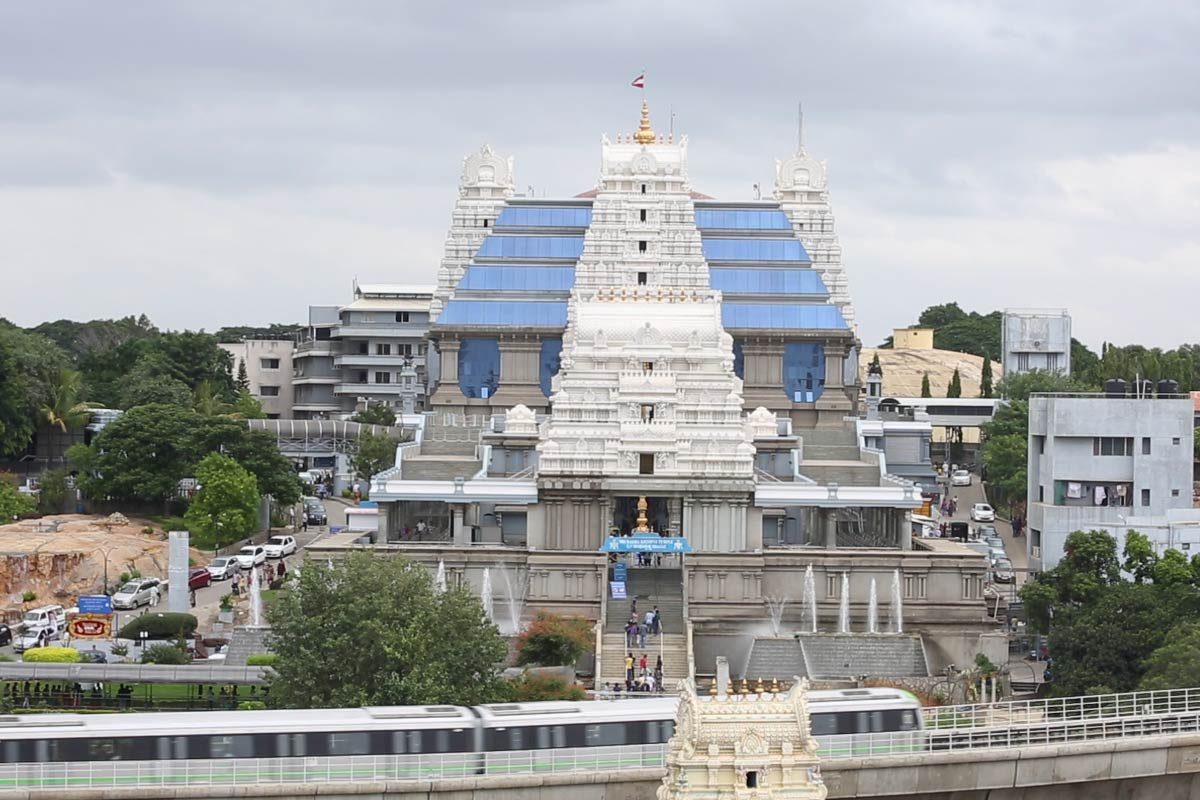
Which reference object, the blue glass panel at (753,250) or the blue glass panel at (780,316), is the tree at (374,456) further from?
the blue glass panel at (780,316)

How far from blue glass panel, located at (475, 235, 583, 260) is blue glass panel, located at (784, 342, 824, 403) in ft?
35.5

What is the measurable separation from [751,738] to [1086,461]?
61667mm

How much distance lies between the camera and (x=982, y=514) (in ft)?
392

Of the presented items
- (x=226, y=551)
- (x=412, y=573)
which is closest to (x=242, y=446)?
(x=226, y=551)

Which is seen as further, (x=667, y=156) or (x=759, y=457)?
(x=667, y=156)

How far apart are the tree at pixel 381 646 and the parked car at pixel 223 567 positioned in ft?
107

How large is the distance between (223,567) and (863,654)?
30.6 m

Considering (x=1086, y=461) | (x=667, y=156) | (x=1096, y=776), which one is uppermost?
(x=667, y=156)

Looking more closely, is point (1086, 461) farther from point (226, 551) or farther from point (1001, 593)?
point (226, 551)

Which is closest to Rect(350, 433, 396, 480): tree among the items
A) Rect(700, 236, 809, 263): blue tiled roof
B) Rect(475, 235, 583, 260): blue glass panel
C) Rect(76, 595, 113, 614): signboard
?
Rect(475, 235, 583, 260): blue glass panel

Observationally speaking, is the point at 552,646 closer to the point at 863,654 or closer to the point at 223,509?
the point at 863,654

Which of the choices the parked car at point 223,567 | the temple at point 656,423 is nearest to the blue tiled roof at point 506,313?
the temple at point 656,423

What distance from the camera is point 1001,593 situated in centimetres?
9175

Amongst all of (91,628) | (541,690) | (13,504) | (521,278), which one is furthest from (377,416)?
(541,690)
